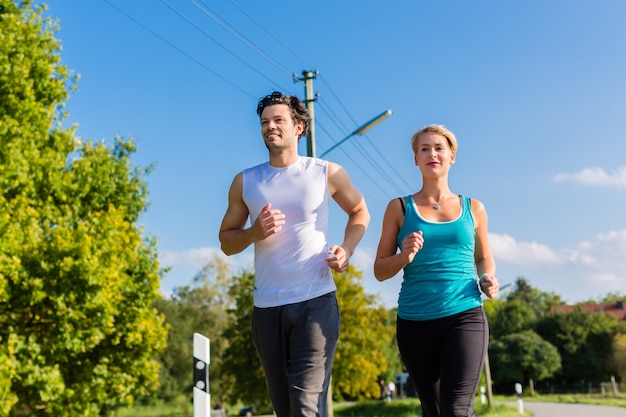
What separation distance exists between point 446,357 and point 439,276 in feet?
1.37

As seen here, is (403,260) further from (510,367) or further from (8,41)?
(510,367)

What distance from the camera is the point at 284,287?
3.63 m

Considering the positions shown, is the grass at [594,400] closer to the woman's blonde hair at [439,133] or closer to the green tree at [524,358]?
the green tree at [524,358]

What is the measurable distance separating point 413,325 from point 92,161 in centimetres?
1811

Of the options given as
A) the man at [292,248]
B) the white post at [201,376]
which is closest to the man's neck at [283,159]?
the man at [292,248]

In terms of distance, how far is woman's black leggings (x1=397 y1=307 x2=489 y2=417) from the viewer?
12.0 feet

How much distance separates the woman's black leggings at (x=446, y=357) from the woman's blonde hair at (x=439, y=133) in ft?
3.07

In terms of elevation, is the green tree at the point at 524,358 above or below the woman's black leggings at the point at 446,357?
above

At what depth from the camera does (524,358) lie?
56375mm

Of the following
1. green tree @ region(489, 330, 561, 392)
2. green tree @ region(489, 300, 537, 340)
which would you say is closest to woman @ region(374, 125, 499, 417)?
green tree @ region(489, 330, 561, 392)

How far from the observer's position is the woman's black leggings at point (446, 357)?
3.65 metres

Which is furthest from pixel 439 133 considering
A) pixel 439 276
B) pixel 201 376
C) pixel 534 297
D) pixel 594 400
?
pixel 534 297

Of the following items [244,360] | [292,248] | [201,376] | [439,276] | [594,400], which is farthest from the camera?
[594,400]

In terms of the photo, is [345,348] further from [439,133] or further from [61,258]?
[439,133]
